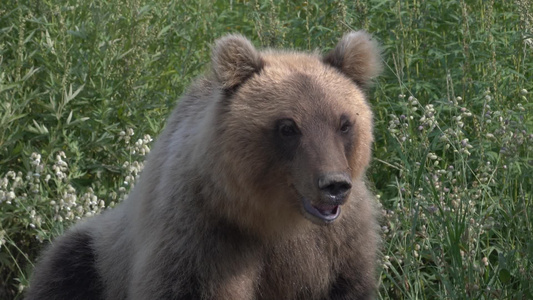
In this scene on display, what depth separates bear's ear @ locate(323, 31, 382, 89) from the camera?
5152 mm

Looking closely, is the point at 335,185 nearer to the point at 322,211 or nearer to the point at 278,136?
the point at 322,211

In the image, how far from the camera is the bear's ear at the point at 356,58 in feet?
16.9

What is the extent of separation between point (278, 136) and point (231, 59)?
0.46 meters

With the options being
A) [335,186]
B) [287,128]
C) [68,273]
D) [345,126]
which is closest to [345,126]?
[345,126]

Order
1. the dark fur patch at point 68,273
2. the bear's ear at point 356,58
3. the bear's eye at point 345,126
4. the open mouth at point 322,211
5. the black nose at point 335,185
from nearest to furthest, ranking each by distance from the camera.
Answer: the black nose at point 335,185 < the open mouth at point 322,211 < the bear's eye at point 345,126 < the bear's ear at point 356,58 < the dark fur patch at point 68,273

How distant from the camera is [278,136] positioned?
484 cm

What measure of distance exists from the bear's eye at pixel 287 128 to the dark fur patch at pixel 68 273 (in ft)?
5.54

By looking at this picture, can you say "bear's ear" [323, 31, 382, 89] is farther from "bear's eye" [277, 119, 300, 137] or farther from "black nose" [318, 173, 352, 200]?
"black nose" [318, 173, 352, 200]

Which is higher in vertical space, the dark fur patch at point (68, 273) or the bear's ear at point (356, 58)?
the bear's ear at point (356, 58)

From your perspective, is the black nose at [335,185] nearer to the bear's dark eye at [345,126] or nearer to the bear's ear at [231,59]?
the bear's dark eye at [345,126]

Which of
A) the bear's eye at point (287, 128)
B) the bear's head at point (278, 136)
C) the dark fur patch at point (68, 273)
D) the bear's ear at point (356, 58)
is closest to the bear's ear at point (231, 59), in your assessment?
the bear's head at point (278, 136)

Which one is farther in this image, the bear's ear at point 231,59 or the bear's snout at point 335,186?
the bear's ear at point 231,59

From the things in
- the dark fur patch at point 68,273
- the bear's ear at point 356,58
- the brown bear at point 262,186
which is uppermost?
the bear's ear at point 356,58

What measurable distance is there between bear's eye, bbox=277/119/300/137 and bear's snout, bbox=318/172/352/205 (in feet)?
1.08
